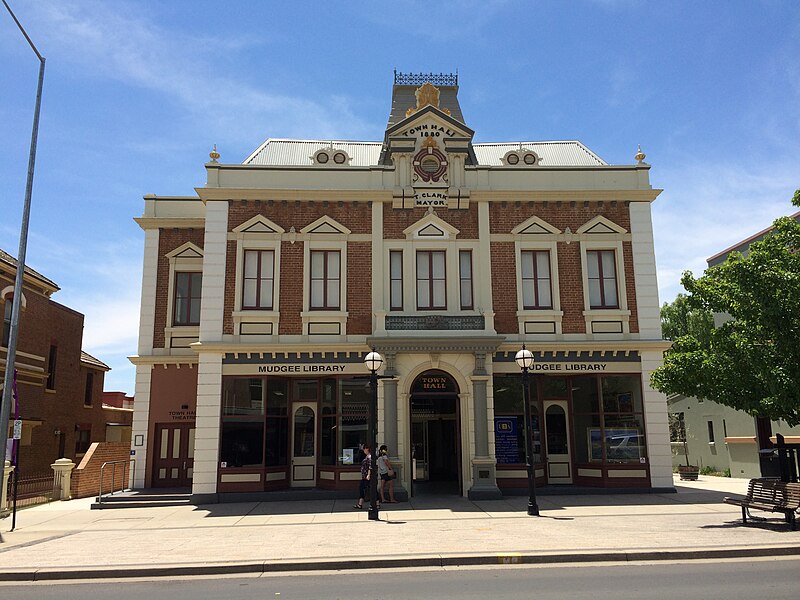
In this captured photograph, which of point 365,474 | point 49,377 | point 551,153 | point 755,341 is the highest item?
point 551,153

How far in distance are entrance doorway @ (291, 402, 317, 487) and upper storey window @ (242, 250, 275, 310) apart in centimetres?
343

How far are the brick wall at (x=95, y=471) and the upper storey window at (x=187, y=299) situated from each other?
5275mm

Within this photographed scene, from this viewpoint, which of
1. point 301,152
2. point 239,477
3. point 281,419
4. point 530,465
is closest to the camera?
point 530,465

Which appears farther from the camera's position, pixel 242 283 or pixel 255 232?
pixel 255 232

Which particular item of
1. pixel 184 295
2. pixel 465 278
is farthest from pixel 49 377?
pixel 465 278

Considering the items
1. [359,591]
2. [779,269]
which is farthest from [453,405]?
[359,591]

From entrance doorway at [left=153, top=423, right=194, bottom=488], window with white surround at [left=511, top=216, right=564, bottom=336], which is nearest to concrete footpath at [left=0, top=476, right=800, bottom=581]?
entrance doorway at [left=153, top=423, right=194, bottom=488]

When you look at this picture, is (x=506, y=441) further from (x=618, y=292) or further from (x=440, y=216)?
(x=440, y=216)

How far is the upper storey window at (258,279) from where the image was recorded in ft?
67.7

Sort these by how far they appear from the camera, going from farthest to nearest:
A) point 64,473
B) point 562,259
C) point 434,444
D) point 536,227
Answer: point 434,444 < point 64,473 < point 536,227 < point 562,259

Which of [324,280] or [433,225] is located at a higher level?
[433,225]

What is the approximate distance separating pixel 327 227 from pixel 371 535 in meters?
10.8

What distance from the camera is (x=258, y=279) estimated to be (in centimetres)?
2077

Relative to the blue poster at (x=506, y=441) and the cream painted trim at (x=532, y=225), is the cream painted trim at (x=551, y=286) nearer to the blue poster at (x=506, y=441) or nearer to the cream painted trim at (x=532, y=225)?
the cream painted trim at (x=532, y=225)
